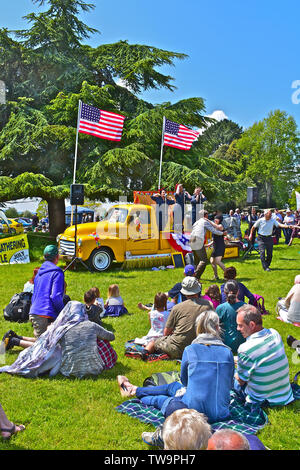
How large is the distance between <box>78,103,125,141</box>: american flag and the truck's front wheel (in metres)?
5.38

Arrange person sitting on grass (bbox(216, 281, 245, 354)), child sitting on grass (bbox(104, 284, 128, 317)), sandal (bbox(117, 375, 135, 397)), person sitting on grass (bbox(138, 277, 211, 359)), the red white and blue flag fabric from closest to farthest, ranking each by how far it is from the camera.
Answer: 1. sandal (bbox(117, 375, 135, 397))
2. person sitting on grass (bbox(138, 277, 211, 359))
3. person sitting on grass (bbox(216, 281, 245, 354))
4. child sitting on grass (bbox(104, 284, 128, 317))
5. the red white and blue flag fabric

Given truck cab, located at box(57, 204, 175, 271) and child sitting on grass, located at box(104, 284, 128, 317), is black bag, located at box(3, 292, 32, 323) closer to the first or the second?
child sitting on grass, located at box(104, 284, 128, 317)

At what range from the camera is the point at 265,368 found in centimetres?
409

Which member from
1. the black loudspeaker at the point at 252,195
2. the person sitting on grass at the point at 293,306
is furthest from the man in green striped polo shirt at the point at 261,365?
the black loudspeaker at the point at 252,195

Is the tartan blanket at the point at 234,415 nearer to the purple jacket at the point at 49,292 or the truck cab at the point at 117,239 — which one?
the purple jacket at the point at 49,292

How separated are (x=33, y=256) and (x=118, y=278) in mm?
5463

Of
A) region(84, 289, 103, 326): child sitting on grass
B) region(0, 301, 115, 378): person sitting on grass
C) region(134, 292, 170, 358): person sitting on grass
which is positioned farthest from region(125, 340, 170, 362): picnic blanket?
region(0, 301, 115, 378): person sitting on grass

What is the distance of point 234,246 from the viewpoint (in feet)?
50.3

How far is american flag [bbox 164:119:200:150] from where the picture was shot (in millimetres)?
17922

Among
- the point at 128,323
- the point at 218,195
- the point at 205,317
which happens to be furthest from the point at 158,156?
the point at 205,317

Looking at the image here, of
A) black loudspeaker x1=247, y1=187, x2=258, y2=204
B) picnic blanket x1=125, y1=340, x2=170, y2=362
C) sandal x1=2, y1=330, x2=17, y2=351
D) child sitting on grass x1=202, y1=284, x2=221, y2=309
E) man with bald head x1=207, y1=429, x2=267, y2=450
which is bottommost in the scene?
picnic blanket x1=125, y1=340, x2=170, y2=362

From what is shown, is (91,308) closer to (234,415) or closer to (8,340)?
(8,340)

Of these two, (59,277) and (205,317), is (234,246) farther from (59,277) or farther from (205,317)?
(205,317)

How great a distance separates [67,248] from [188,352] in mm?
9623
